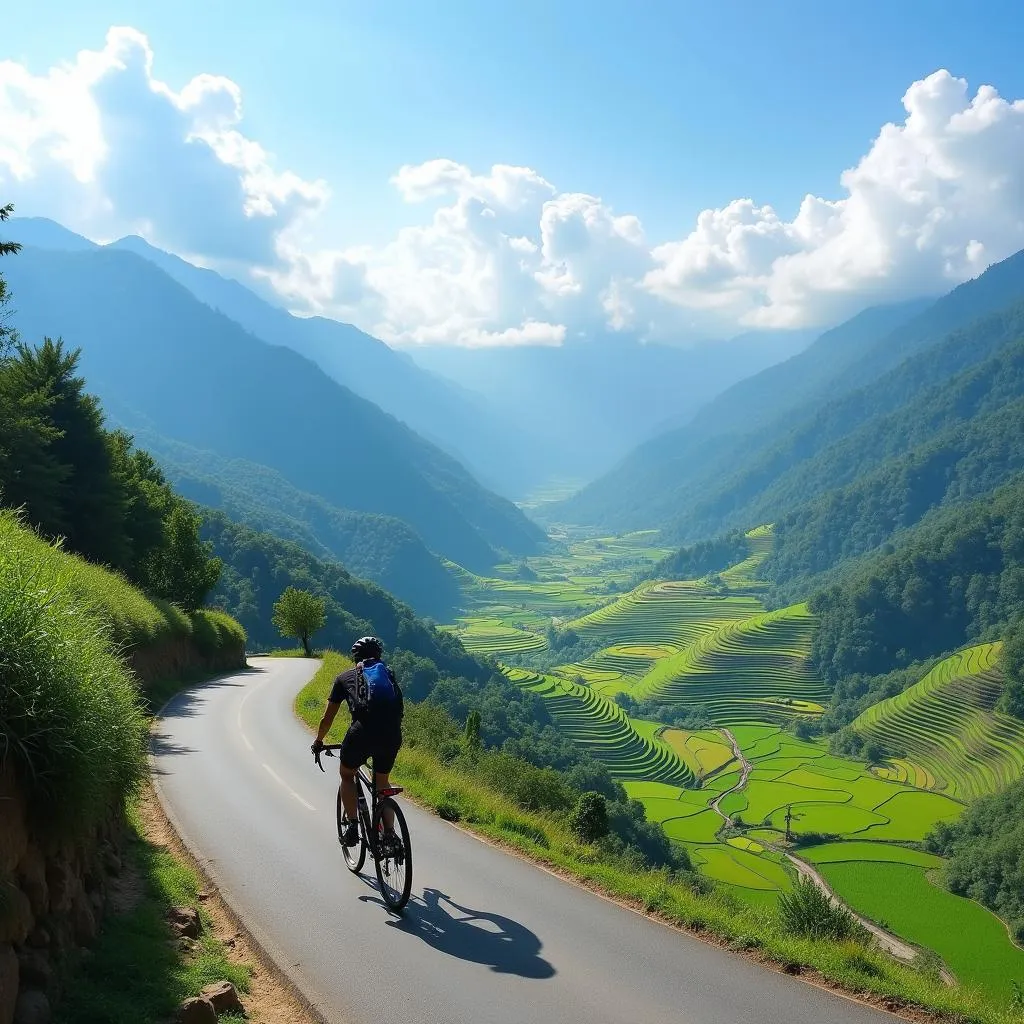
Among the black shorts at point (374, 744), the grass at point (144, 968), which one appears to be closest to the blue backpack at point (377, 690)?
the black shorts at point (374, 744)

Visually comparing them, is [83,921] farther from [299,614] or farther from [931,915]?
[931,915]

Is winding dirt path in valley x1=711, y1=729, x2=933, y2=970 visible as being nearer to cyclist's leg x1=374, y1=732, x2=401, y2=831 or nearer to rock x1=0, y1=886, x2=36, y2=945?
cyclist's leg x1=374, y1=732, x2=401, y2=831

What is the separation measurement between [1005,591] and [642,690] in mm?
76528

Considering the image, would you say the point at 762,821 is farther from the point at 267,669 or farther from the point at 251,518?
the point at 251,518

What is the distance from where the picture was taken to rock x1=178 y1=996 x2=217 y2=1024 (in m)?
5.23

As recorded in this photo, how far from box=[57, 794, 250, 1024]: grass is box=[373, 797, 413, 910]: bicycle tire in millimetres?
1617

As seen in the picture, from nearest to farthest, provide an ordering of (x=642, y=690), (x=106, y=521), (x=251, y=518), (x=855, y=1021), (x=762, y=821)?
(x=855, y=1021) < (x=106, y=521) < (x=762, y=821) < (x=642, y=690) < (x=251, y=518)

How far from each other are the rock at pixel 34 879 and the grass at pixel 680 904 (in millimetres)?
5993

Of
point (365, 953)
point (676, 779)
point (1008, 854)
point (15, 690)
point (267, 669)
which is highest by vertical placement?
point (15, 690)

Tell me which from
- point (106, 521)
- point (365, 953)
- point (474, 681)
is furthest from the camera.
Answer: point (474, 681)

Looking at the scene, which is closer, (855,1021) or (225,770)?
(855,1021)

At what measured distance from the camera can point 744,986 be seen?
6430mm

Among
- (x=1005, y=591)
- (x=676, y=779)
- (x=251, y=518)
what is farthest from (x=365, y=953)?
(x=251, y=518)

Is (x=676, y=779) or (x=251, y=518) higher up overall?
(x=251, y=518)
